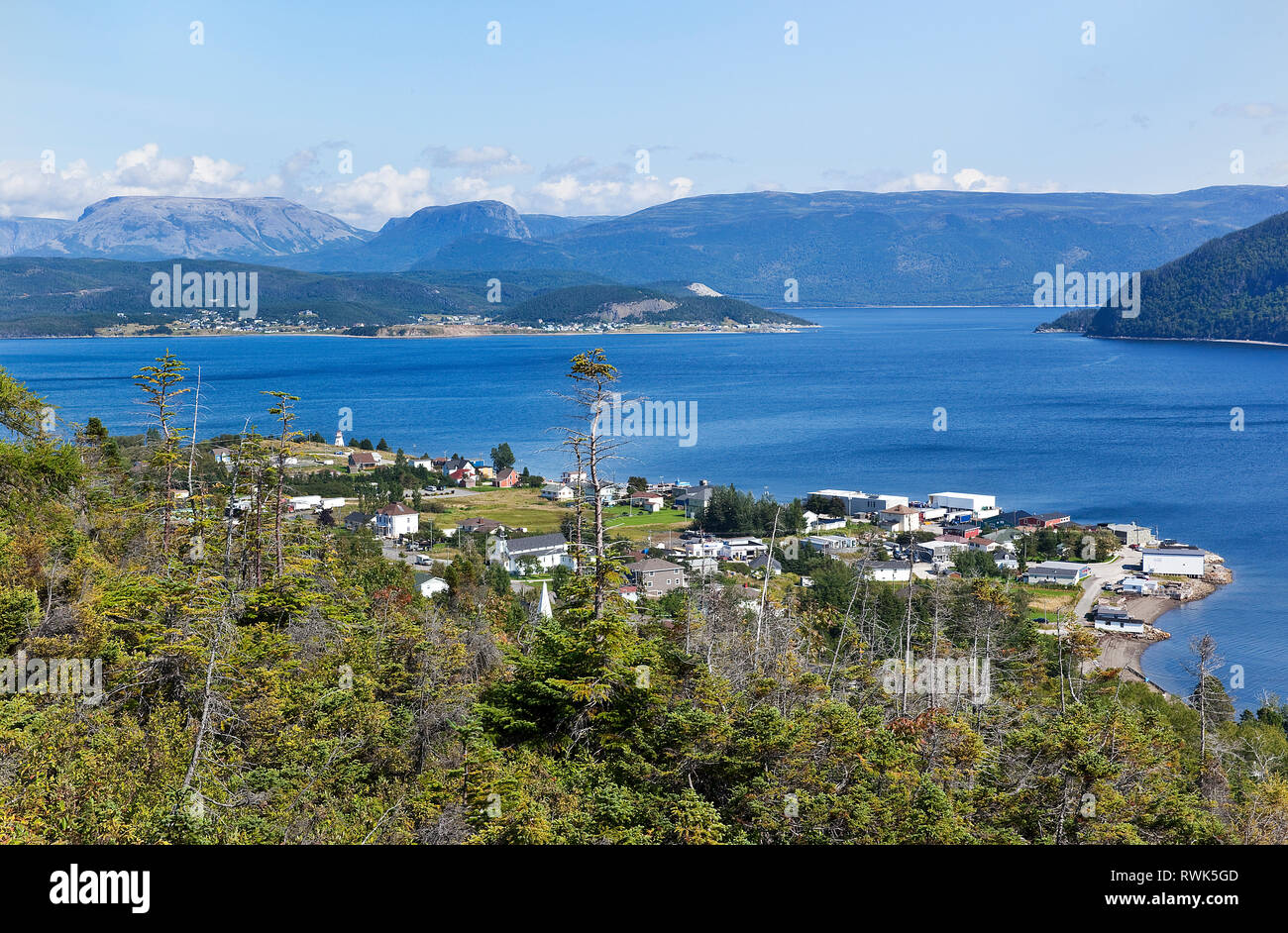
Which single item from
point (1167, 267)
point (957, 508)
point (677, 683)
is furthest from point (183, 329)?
point (677, 683)

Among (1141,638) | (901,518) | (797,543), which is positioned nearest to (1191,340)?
(901,518)

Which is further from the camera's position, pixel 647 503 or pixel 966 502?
pixel 647 503

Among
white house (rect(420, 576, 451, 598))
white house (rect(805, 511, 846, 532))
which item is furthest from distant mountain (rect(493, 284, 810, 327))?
white house (rect(420, 576, 451, 598))

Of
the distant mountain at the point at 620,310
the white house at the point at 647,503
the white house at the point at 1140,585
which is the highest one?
the distant mountain at the point at 620,310

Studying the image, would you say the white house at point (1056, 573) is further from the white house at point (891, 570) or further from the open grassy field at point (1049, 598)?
the white house at point (891, 570)

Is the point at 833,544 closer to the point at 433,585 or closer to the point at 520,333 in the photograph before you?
the point at 433,585

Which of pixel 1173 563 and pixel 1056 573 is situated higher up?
pixel 1173 563

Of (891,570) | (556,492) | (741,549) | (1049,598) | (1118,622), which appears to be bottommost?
(1118,622)

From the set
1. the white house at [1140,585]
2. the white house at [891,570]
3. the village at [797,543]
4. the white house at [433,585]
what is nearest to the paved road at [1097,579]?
the village at [797,543]
